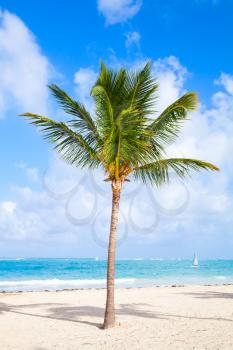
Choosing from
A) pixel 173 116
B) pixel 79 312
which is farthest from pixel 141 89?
pixel 79 312

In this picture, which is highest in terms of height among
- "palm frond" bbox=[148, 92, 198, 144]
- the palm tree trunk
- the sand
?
"palm frond" bbox=[148, 92, 198, 144]

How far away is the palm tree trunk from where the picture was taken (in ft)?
35.6

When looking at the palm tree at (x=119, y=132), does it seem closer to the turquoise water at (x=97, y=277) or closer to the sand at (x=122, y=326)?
the sand at (x=122, y=326)

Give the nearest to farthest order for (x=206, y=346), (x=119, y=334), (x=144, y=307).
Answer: (x=206, y=346) → (x=119, y=334) → (x=144, y=307)

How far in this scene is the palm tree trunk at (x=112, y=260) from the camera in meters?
10.8

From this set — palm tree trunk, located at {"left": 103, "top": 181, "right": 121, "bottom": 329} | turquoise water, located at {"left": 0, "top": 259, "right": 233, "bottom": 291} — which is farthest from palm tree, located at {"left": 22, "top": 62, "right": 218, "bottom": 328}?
turquoise water, located at {"left": 0, "top": 259, "right": 233, "bottom": 291}

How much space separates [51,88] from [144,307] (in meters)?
8.64

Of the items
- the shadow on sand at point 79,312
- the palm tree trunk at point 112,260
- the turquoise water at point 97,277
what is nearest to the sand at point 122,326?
the shadow on sand at point 79,312

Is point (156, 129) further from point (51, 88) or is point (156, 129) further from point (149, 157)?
point (51, 88)

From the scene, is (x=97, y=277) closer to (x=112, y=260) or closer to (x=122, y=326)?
(x=122, y=326)

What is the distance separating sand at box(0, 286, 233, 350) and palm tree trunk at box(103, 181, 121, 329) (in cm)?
33

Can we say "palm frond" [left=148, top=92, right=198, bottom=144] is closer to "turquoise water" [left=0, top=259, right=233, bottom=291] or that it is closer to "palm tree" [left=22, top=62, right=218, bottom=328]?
"palm tree" [left=22, top=62, right=218, bottom=328]

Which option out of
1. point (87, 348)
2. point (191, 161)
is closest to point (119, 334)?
point (87, 348)

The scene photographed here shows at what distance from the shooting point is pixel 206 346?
8.62 meters
